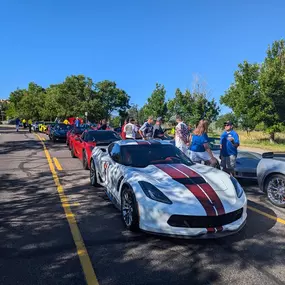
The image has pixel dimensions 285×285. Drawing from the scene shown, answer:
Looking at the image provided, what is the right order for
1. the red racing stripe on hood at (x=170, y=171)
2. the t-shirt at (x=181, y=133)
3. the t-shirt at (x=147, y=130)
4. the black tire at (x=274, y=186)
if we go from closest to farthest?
the red racing stripe on hood at (x=170, y=171), the black tire at (x=274, y=186), the t-shirt at (x=181, y=133), the t-shirt at (x=147, y=130)

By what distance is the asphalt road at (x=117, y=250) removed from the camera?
10.4 ft

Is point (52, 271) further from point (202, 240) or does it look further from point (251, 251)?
point (251, 251)

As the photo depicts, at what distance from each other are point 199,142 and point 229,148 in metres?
0.85

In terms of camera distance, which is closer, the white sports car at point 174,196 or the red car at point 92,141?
the white sports car at point 174,196

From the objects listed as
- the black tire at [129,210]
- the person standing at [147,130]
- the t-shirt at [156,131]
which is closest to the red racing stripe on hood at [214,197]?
the black tire at [129,210]

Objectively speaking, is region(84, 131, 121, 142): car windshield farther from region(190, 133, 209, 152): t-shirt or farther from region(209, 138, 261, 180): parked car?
region(209, 138, 261, 180): parked car

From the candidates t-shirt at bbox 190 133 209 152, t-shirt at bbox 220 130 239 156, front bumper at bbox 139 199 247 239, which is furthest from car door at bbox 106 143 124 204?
t-shirt at bbox 220 130 239 156

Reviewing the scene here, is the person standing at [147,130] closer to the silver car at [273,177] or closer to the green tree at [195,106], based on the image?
the silver car at [273,177]

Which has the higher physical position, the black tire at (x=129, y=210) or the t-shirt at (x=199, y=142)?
the t-shirt at (x=199, y=142)

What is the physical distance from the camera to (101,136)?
10.1 metres

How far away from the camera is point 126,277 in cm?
316

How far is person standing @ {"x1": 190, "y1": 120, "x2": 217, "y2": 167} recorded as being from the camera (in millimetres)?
6812

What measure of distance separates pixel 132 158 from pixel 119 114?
5170 centimetres

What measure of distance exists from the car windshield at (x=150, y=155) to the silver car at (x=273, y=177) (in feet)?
5.49
